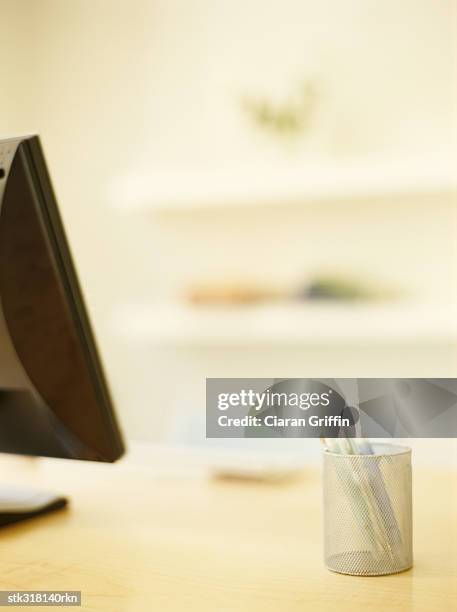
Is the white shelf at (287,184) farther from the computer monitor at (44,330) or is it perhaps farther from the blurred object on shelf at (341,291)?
the computer monitor at (44,330)

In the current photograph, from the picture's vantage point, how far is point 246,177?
2.59 meters

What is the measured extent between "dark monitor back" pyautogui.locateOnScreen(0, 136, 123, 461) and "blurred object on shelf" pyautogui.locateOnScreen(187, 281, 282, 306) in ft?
5.79

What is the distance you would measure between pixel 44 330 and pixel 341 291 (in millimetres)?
1791

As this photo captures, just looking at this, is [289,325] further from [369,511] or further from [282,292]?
[369,511]

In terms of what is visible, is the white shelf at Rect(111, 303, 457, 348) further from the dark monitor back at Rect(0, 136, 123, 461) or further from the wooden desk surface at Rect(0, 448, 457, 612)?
the dark monitor back at Rect(0, 136, 123, 461)

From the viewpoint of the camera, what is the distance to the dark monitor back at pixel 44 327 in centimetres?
81

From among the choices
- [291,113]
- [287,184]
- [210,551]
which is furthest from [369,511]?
[291,113]

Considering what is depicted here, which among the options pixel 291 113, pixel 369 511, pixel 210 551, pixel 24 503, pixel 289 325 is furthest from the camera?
pixel 291 113

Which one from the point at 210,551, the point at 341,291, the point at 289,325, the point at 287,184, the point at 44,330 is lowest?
the point at 210,551

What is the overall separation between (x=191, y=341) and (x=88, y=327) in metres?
1.93

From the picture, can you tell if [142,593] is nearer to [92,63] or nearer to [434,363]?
[434,363]

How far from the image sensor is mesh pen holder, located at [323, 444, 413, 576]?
25.9 inches

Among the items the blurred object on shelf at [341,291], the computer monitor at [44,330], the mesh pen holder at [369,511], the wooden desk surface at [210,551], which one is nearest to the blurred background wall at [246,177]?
the blurred object on shelf at [341,291]

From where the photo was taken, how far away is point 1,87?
3012mm
